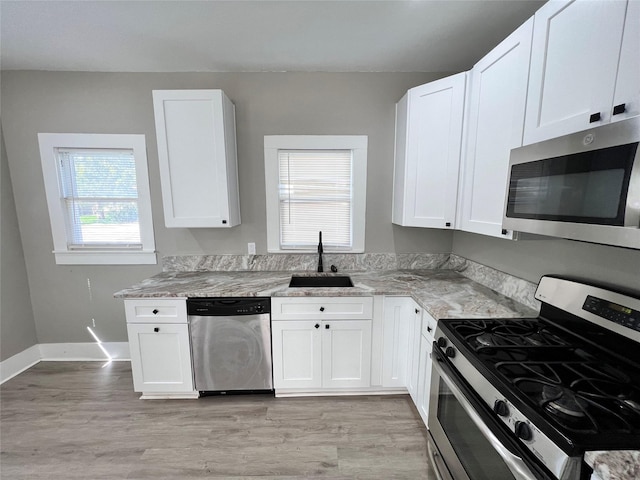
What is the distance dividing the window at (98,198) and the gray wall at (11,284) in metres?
0.34

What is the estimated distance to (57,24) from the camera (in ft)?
5.61

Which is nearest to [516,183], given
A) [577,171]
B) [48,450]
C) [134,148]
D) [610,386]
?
[577,171]

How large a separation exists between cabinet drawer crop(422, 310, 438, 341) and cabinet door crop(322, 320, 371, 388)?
433 millimetres

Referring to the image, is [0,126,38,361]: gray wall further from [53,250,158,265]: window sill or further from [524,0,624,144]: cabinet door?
[524,0,624,144]: cabinet door

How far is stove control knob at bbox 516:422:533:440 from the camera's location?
79 centimetres

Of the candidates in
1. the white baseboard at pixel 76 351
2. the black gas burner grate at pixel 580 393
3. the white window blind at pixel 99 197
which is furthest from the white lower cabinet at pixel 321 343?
the white baseboard at pixel 76 351

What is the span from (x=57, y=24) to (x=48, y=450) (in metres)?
2.89

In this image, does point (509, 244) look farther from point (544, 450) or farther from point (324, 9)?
point (324, 9)

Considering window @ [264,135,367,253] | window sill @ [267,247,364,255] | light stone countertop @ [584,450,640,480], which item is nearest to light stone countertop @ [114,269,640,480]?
window sill @ [267,247,364,255]

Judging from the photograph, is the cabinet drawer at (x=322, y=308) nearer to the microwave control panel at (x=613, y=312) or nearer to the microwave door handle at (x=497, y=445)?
the microwave door handle at (x=497, y=445)

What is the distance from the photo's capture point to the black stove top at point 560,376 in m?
0.73

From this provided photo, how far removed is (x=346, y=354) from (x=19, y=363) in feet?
10.5

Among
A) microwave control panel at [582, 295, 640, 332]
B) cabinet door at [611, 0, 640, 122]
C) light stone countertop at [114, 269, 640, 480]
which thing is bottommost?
light stone countertop at [114, 269, 640, 480]

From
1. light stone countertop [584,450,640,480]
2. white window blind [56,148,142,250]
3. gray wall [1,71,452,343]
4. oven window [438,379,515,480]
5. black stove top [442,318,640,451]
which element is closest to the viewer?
light stone countertop [584,450,640,480]
